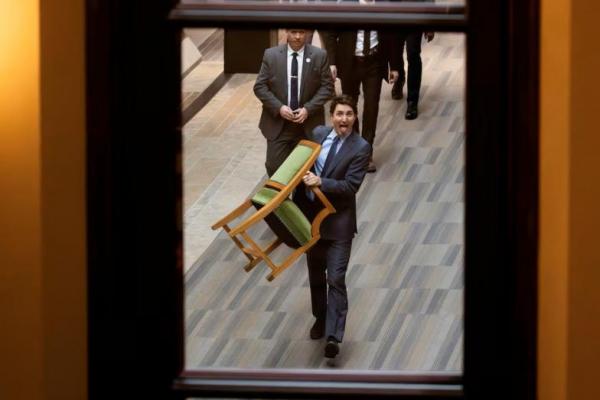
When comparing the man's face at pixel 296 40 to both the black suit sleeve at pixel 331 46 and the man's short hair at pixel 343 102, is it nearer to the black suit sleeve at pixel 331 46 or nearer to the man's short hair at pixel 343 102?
the black suit sleeve at pixel 331 46

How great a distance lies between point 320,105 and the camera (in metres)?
9.64

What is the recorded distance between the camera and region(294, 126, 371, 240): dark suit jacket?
877 cm

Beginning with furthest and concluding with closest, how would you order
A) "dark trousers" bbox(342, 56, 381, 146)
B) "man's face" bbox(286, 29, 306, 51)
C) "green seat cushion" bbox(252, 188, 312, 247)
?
"dark trousers" bbox(342, 56, 381, 146) → "man's face" bbox(286, 29, 306, 51) → "green seat cushion" bbox(252, 188, 312, 247)

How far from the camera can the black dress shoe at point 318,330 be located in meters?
9.20

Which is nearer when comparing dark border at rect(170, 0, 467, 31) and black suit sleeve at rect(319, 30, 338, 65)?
dark border at rect(170, 0, 467, 31)

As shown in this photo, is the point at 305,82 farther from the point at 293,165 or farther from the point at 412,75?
the point at 412,75

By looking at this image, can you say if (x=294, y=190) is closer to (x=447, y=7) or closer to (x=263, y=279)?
(x=263, y=279)

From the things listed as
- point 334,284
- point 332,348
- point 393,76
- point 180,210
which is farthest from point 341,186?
point 180,210

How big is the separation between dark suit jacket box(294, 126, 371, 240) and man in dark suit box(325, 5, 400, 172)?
127cm
